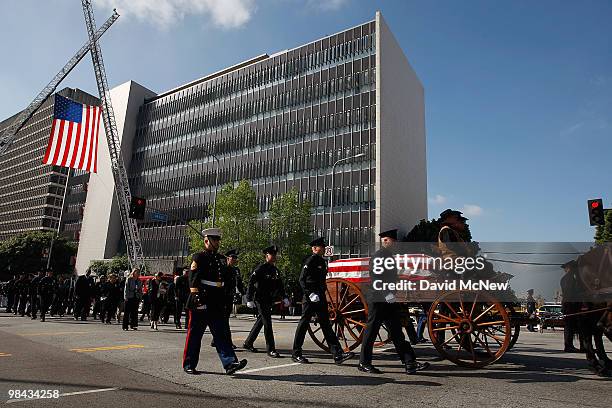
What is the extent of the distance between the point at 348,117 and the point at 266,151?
13.0 m

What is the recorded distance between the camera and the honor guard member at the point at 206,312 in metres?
6.08

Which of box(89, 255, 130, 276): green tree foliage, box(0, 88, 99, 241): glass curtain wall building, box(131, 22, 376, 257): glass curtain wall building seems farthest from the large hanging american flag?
box(0, 88, 99, 241): glass curtain wall building

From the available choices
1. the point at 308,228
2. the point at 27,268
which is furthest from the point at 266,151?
the point at 27,268

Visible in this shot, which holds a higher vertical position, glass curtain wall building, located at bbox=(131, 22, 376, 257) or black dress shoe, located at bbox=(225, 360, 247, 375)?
glass curtain wall building, located at bbox=(131, 22, 376, 257)

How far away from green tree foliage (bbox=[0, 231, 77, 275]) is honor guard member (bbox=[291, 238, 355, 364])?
249 feet

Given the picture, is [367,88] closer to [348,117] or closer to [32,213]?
[348,117]

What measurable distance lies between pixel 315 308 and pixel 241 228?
3691 centimetres

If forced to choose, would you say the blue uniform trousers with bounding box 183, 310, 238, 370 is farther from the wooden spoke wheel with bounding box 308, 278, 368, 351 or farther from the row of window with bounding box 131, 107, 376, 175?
the row of window with bounding box 131, 107, 376, 175

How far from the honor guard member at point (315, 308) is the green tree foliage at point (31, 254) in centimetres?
7587

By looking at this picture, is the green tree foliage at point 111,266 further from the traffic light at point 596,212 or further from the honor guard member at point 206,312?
the honor guard member at point 206,312

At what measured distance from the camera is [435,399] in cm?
490

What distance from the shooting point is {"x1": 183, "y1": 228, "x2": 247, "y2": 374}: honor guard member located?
6.08m

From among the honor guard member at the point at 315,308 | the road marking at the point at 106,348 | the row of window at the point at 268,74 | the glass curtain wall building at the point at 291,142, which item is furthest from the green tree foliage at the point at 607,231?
the road marking at the point at 106,348

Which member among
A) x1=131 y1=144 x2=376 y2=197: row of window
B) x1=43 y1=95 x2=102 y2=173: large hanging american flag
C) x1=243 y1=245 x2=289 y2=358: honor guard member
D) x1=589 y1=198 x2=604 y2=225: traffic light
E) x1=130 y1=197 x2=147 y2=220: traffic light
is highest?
x1=131 y1=144 x2=376 y2=197: row of window
